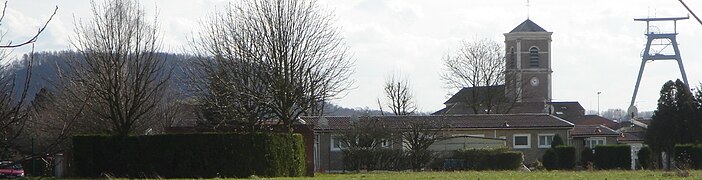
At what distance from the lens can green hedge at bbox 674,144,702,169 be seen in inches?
1796

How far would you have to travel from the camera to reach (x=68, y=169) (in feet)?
126

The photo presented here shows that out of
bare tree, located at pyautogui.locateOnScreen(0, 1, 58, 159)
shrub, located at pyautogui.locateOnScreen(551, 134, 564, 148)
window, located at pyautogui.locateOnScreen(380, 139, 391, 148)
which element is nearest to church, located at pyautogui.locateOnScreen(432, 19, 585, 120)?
shrub, located at pyautogui.locateOnScreen(551, 134, 564, 148)

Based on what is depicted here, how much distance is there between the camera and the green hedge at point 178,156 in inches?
1337

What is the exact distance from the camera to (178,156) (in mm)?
34062

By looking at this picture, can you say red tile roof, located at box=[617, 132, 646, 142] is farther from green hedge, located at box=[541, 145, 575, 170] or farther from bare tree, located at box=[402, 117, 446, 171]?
bare tree, located at box=[402, 117, 446, 171]

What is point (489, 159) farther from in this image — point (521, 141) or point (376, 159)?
point (521, 141)

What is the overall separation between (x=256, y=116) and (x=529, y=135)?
2848cm

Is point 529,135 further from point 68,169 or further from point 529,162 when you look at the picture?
point 68,169

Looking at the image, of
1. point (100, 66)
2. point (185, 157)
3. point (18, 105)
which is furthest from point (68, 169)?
point (18, 105)

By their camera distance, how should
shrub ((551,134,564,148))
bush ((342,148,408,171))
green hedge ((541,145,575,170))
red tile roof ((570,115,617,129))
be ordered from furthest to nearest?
red tile roof ((570,115,617,129)) → shrub ((551,134,564,148)) → green hedge ((541,145,575,170)) → bush ((342,148,408,171))

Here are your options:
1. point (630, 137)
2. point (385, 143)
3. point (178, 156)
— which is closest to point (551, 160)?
point (385, 143)

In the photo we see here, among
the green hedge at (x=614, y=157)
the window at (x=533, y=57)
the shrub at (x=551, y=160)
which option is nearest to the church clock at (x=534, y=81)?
the window at (x=533, y=57)

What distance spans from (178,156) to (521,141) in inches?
1435

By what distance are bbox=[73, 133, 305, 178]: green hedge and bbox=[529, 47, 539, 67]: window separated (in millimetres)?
64513
